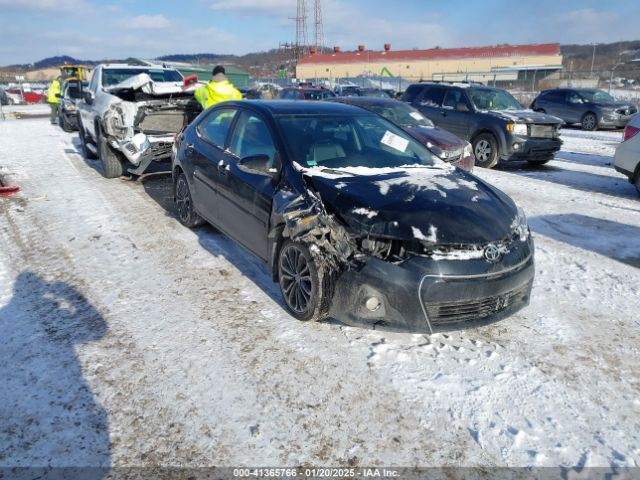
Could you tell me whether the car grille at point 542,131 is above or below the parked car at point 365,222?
above

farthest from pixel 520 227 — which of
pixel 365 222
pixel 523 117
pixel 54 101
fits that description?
pixel 54 101

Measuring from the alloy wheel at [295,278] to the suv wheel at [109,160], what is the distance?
5.97 m

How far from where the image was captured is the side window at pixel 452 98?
11094 millimetres

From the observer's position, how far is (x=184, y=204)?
579cm

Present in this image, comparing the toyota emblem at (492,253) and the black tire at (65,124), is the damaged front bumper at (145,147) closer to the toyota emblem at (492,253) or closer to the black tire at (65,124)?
the toyota emblem at (492,253)

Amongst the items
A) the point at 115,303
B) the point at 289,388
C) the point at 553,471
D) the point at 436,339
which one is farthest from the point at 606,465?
the point at 115,303

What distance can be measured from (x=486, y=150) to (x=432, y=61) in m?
57.2

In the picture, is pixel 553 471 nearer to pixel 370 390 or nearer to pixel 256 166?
pixel 370 390

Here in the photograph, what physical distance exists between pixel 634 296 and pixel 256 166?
11.4 feet

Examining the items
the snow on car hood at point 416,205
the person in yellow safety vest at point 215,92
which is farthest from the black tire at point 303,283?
the person in yellow safety vest at point 215,92

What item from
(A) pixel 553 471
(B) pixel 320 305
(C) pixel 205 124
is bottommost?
(A) pixel 553 471

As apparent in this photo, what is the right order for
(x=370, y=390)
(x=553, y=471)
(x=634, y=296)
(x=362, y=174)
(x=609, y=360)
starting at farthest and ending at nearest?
(x=634, y=296)
(x=362, y=174)
(x=609, y=360)
(x=370, y=390)
(x=553, y=471)

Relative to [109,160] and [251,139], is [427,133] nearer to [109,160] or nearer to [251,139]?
[251,139]

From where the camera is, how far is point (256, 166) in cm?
388
